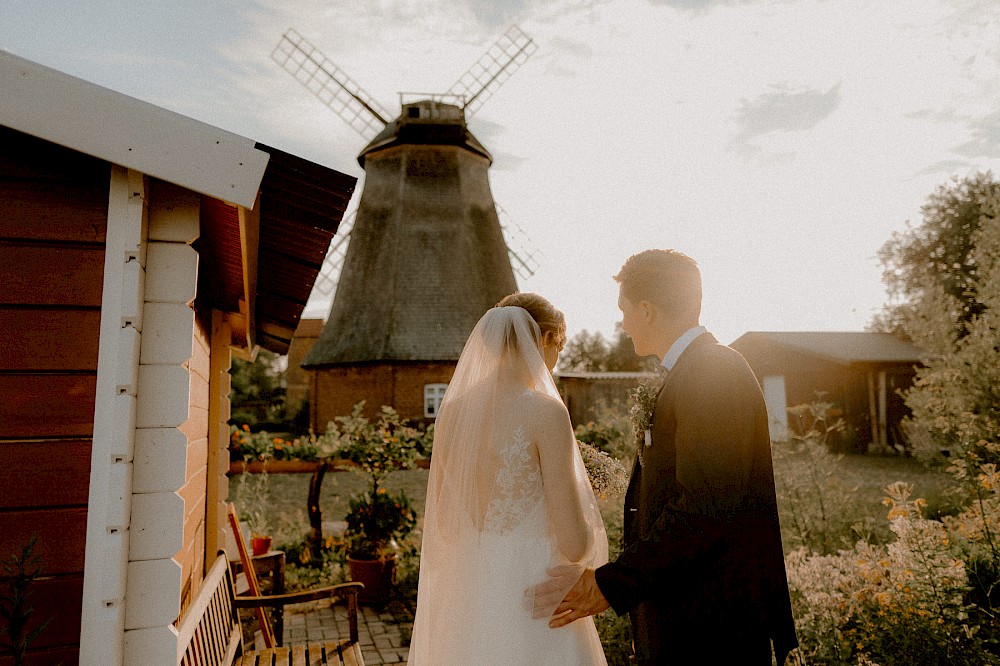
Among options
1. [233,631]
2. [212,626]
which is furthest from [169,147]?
[233,631]

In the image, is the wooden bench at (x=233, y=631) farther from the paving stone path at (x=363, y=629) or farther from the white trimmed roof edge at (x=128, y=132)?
the white trimmed roof edge at (x=128, y=132)

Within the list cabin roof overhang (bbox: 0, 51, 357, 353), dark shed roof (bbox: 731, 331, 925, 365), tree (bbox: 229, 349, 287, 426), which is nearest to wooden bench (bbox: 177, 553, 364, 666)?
cabin roof overhang (bbox: 0, 51, 357, 353)

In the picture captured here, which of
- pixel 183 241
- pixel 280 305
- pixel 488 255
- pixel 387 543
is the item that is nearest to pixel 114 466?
pixel 183 241

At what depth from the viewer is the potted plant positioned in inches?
277

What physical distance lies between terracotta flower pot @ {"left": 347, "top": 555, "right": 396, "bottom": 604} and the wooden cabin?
192 inches

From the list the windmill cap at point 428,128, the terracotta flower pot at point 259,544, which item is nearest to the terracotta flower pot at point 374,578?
the terracotta flower pot at point 259,544

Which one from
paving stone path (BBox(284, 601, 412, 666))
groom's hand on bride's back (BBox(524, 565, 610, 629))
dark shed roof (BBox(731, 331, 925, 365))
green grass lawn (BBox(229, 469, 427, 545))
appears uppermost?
dark shed roof (BBox(731, 331, 925, 365))

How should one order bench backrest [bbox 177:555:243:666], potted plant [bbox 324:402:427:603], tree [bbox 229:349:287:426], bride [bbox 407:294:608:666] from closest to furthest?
bride [bbox 407:294:608:666], bench backrest [bbox 177:555:243:666], potted plant [bbox 324:402:427:603], tree [bbox 229:349:287:426]

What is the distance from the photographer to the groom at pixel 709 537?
2135mm

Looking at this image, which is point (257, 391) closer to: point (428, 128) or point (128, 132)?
point (428, 128)

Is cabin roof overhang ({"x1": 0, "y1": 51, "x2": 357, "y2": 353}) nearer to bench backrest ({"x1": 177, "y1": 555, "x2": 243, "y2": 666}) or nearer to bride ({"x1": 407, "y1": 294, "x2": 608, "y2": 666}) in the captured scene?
bride ({"x1": 407, "y1": 294, "x2": 608, "y2": 666})

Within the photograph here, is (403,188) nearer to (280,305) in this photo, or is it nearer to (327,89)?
(327,89)

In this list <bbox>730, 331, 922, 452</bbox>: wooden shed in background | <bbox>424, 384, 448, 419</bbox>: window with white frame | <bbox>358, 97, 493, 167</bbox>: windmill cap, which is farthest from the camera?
<bbox>730, 331, 922, 452</bbox>: wooden shed in background

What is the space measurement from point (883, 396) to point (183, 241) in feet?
85.9
